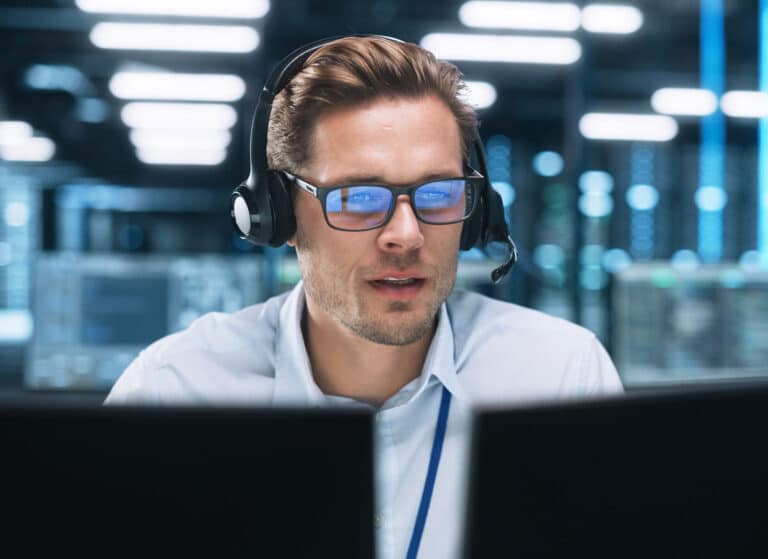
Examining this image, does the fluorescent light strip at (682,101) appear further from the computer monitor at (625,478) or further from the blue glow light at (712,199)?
the computer monitor at (625,478)

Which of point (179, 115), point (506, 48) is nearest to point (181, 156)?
point (179, 115)

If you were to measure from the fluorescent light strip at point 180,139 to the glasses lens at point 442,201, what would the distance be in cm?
851

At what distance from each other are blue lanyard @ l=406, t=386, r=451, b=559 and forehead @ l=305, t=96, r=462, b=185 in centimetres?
32

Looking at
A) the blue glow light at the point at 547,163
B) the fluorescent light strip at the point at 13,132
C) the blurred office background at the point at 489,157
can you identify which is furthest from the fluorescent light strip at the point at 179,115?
the blue glow light at the point at 547,163

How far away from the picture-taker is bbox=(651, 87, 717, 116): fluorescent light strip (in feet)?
26.7

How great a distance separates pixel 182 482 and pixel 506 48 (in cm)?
Answer: 542

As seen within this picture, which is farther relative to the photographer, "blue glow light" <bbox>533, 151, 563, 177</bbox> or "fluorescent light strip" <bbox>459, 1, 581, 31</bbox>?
"blue glow light" <bbox>533, 151, 563, 177</bbox>

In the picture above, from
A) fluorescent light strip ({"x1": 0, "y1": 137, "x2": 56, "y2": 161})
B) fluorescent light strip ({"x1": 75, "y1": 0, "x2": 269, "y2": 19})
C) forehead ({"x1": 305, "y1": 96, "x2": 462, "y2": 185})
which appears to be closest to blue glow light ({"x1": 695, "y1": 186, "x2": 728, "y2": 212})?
fluorescent light strip ({"x1": 75, "y1": 0, "x2": 269, "y2": 19})

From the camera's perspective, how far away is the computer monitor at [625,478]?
49cm

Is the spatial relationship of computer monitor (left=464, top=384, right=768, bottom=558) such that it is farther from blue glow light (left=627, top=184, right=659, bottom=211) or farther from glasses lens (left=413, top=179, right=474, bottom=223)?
blue glow light (left=627, top=184, right=659, bottom=211)

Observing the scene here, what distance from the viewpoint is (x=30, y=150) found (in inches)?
448

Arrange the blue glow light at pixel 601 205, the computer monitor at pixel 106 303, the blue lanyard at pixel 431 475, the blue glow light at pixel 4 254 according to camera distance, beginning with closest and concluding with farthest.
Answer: the blue lanyard at pixel 431 475, the computer monitor at pixel 106 303, the blue glow light at pixel 601 205, the blue glow light at pixel 4 254

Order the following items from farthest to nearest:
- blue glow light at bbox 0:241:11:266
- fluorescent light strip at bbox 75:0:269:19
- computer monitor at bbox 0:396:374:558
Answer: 1. blue glow light at bbox 0:241:11:266
2. fluorescent light strip at bbox 75:0:269:19
3. computer monitor at bbox 0:396:374:558

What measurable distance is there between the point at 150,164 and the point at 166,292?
10.7m
